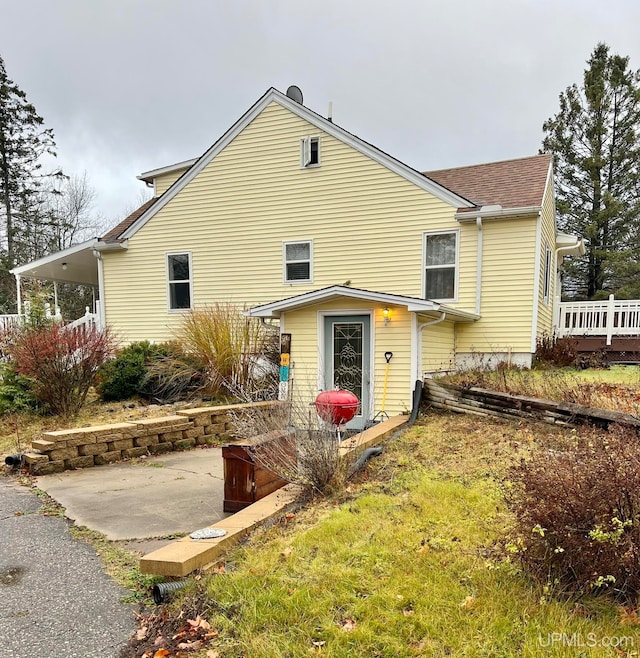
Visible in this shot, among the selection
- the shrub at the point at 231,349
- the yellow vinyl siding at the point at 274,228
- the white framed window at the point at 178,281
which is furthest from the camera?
the white framed window at the point at 178,281

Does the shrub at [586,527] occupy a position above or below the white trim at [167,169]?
below

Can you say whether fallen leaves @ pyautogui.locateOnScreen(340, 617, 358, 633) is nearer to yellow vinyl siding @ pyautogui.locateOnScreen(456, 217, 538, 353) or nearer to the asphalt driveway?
the asphalt driveway

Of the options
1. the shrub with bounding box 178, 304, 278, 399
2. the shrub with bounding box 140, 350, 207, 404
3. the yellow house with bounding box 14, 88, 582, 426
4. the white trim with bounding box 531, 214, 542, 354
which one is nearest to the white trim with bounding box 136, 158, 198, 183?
the yellow house with bounding box 14, 88, 582, 426

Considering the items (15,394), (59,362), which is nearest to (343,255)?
(59,362)

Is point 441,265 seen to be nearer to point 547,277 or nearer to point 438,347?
point 438,347

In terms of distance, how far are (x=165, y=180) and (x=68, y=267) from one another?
14.2 feet

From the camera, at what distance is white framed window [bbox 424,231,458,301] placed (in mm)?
10250

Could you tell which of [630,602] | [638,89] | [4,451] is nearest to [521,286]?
[630,602]

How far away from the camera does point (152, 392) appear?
9711 mm

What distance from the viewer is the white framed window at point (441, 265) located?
10250 millimetres

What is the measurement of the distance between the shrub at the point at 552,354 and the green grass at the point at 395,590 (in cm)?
791

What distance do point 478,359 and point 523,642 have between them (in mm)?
8574

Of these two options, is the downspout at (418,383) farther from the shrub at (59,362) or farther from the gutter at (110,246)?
the gutter at (110,246)

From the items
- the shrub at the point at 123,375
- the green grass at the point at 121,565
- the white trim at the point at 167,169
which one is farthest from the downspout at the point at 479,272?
the white trim at the point at 167,169
